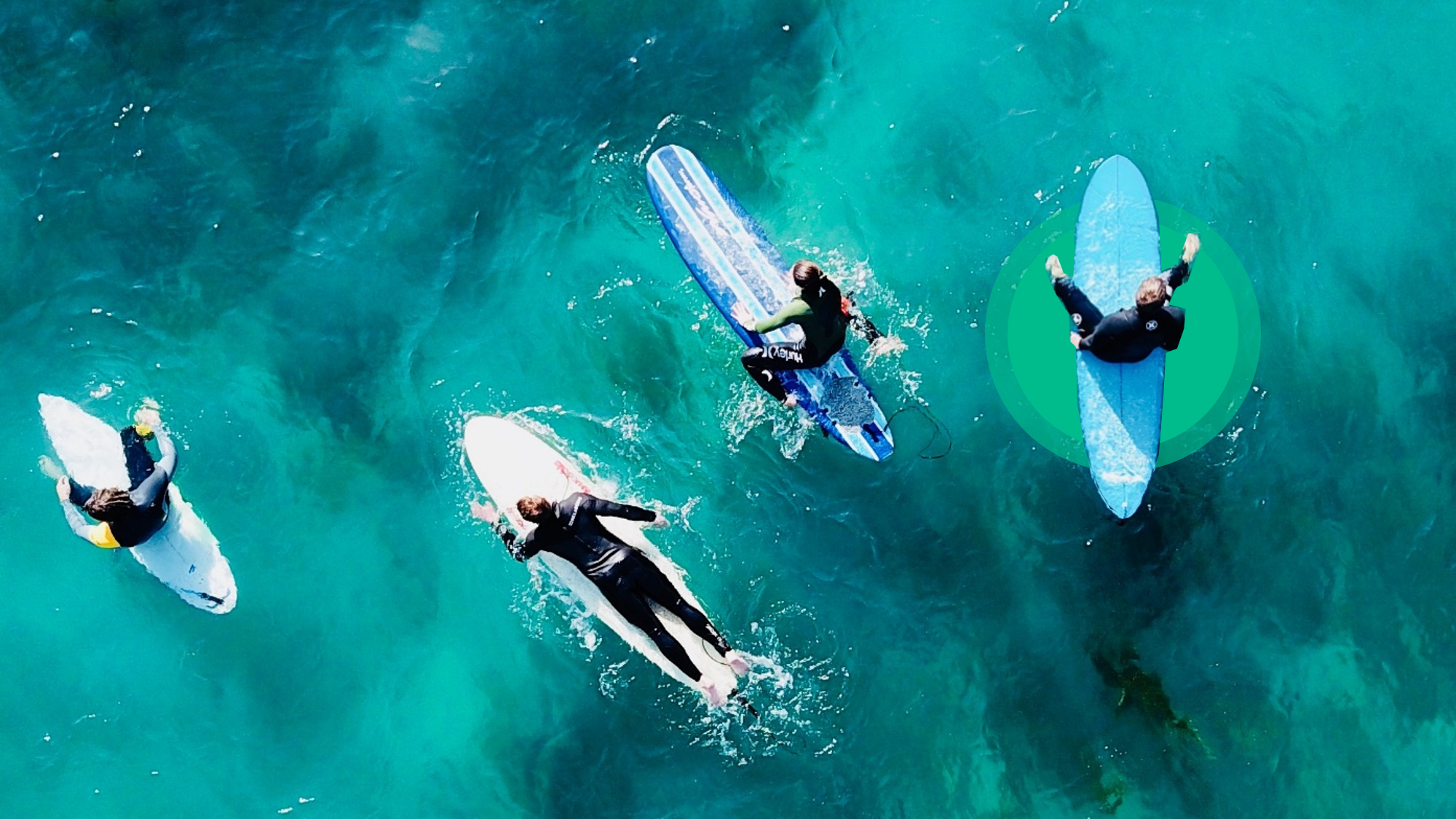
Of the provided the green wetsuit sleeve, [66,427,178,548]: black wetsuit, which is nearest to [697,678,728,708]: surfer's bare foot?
the green wetsuit sleeve

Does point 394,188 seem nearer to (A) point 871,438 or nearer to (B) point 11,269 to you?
(B) point 11,269

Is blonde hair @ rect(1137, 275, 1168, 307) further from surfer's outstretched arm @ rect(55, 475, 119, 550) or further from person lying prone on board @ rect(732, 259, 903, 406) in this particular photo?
surfer's outstretched arm @ rect(55, 475, 119, 550)

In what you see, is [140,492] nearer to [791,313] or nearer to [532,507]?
[532,507]

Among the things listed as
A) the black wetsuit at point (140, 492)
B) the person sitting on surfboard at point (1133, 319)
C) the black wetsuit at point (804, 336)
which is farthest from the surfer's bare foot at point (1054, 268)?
the black wetsuit at point (140, 492)

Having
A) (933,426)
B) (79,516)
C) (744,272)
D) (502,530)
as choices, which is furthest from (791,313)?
(79,516)

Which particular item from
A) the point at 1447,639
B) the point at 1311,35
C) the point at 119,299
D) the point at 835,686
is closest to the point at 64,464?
the point at 119,299

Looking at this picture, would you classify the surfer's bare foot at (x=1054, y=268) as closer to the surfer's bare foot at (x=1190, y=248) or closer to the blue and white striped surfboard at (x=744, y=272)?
the surfer's bare foot at (x=1190, y=248)
